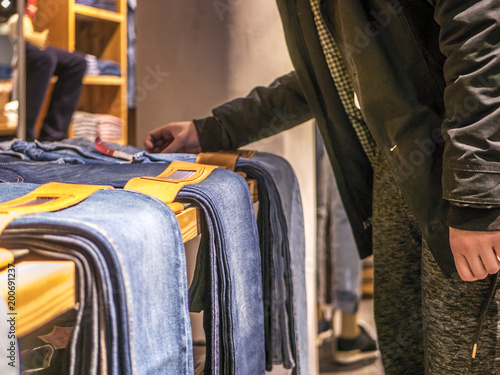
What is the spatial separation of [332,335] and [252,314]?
195cm

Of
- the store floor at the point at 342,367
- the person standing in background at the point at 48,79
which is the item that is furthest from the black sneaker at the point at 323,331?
the person standing in background at the point at 48,79

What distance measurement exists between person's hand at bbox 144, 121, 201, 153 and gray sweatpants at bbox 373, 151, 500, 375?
16.7 inches

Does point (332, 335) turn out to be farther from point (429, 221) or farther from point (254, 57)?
point (429, 221)

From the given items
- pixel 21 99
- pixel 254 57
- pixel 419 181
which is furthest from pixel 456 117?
pixel 21 99

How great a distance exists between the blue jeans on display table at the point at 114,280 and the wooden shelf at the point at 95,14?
11.0 ft

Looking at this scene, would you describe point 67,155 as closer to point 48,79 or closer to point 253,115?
point 253,115

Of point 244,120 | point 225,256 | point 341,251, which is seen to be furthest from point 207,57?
point 341,251

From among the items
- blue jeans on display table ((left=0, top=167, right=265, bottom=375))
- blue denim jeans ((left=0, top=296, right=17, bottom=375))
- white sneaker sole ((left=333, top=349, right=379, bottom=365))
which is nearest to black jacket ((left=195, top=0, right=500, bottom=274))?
blue jeans on display table ((left=0, top=167, right=265, bottom=375))

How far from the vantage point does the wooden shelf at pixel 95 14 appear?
11.8 feet

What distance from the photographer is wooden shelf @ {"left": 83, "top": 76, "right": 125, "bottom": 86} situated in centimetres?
375

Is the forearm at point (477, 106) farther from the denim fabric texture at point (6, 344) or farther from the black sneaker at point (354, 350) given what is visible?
the black sneaker at point (354, 350)

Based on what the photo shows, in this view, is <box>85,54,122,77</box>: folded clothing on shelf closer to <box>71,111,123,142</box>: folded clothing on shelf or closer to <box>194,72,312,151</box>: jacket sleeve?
<box>71,111,123,142</box>: folded clothing on shelf

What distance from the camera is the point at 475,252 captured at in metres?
0.83

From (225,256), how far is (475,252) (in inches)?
14.6
